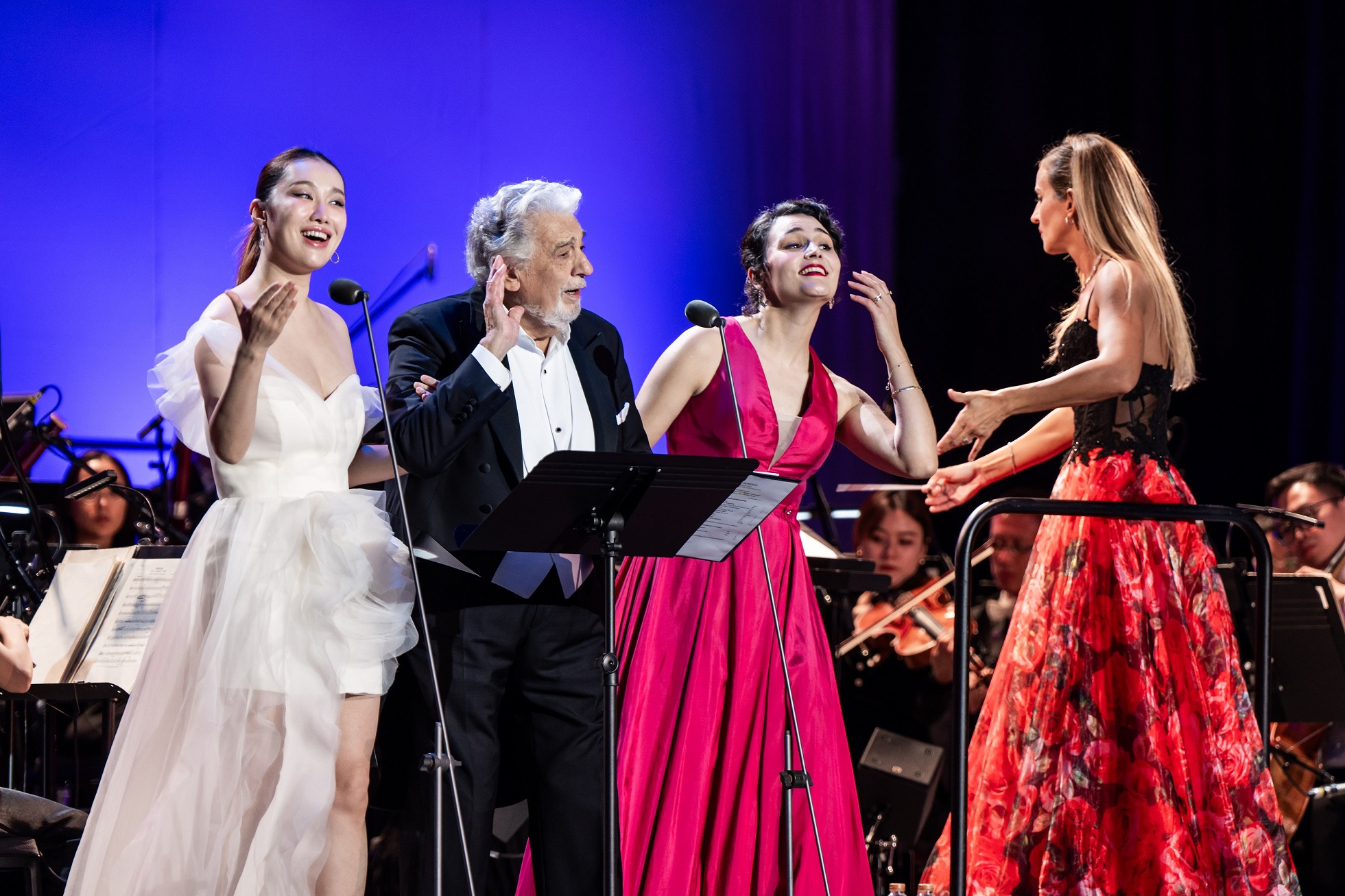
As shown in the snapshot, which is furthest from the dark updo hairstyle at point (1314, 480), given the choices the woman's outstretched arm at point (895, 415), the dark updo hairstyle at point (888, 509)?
the woman's outstretched arm at point (895, 415)

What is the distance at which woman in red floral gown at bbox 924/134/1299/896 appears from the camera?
2.77 metres

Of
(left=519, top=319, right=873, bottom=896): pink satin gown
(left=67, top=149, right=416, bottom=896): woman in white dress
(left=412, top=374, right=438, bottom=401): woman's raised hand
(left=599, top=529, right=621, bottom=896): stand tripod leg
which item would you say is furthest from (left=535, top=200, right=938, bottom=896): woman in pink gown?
(left=412, top=374, right=438, bottom=401): woman's raised hand

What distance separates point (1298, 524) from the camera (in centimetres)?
465

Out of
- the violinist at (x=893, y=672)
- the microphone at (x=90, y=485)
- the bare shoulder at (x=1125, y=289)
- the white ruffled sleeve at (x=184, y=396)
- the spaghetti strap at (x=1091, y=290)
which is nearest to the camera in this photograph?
the white ruffled sleeve at (x=184, y=396)

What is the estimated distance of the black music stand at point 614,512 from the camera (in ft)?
6.63

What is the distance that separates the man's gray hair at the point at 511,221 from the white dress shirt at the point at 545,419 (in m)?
0.16

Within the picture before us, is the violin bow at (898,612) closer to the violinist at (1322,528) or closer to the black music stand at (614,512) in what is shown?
the violinist at (1322,528)

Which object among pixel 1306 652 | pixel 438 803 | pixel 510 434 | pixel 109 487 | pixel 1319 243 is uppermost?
pixel 1319 243

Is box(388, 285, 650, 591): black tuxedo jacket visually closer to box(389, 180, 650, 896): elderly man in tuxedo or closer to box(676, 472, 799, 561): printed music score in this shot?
box(389, 180, 650, 896): elderly man in tuxedo

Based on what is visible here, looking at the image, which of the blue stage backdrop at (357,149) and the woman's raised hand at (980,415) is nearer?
the woman's raised hand at (980,415)

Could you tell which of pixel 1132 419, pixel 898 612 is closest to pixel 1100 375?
pixel 1132 419

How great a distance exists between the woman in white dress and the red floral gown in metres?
1.46

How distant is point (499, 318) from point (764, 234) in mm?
1033

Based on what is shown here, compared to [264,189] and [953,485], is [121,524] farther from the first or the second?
[953,485]
